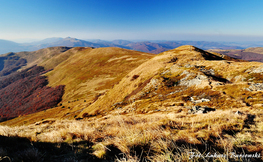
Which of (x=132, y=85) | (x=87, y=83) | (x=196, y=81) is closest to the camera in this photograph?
(x=196, y=81)

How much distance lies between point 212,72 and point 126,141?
108 feet

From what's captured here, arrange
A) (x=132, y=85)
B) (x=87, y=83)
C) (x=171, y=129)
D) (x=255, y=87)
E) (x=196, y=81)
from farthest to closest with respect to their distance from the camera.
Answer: (x=87, y=83) → (x=132, y=85) → (x=196, y=81) → (x=255, y=87) → (x=171, y=129)

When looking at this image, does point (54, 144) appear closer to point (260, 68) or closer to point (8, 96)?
point (260, 68)

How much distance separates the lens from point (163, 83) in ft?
101

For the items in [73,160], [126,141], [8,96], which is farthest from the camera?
[8,96]

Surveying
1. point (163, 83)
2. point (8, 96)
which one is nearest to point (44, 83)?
point (8, 96)

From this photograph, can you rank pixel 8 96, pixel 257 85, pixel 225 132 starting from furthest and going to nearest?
pixel 8 96
pixel 257 85
pixel 225 132

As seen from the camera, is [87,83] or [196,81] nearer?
[196,81]

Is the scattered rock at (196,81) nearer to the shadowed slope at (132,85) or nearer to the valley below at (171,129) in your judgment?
the valley below at (171,129)

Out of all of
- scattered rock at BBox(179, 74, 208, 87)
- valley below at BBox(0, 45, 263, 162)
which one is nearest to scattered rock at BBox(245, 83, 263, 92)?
valley below at BBox(0, 45, 263, 162)

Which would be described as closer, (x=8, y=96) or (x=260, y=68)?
(x=260, y=68)

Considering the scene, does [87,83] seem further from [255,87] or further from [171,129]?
[171,129]

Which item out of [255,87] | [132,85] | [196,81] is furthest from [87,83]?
[255,87]

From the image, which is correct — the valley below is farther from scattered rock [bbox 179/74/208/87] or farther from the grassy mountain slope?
the grassy mountain slope
